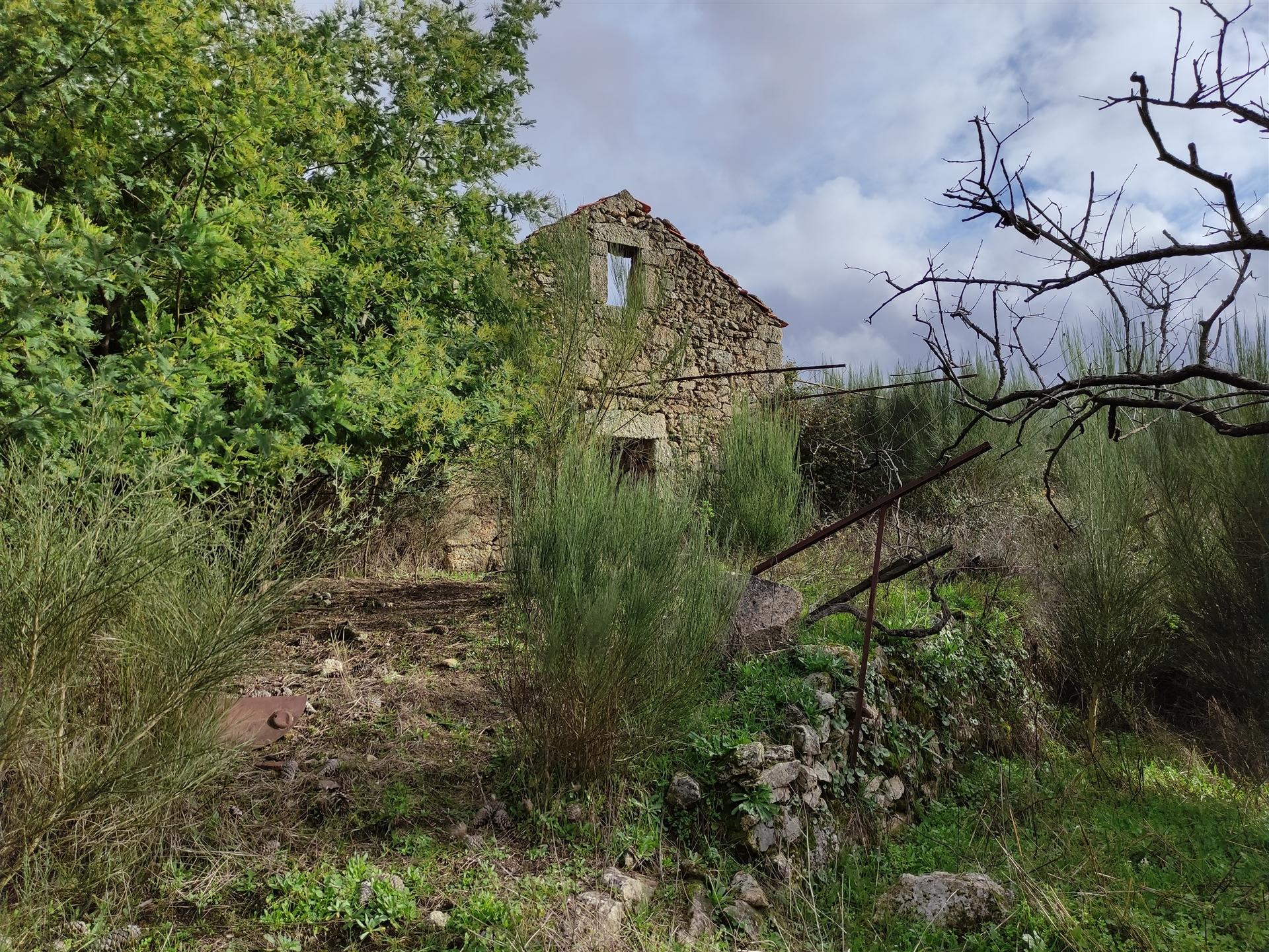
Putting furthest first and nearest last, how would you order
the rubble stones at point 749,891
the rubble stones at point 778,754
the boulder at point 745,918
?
the rubble stones at point 778,754, the rubble stones at point 749,891, the boulder at point 745,918

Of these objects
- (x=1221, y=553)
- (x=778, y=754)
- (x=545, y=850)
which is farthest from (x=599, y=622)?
(x=1221, y=553)

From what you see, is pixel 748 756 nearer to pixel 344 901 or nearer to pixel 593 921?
pixel 593 921

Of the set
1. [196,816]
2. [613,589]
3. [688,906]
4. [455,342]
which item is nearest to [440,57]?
[455,342]

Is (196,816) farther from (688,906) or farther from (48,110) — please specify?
(48,110)

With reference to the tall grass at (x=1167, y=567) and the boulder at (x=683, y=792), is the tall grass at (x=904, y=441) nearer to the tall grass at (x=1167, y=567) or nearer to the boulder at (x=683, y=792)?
the tall grass at (x=1167, y=567)

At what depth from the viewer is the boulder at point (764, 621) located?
4309 millimetres

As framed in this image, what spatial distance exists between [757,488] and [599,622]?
14.0ft

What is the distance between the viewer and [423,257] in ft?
20.6

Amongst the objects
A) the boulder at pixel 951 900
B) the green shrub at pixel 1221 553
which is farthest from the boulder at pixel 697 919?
the green shrub at pixel 1221 553

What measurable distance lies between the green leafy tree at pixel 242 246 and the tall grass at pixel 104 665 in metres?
0.66

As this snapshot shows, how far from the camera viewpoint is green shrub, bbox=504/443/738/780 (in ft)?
9.87

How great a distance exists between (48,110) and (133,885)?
3.92 meters

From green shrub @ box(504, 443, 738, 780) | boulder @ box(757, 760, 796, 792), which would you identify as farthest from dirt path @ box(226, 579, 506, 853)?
boulder @ box(757, 760, 796, 792)

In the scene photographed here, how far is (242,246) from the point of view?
4160 mm
